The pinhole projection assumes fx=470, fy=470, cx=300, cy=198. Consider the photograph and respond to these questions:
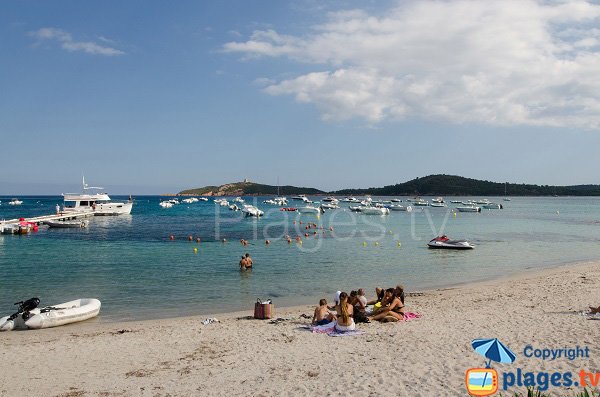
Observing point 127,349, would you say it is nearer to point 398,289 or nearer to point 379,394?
point 379,394

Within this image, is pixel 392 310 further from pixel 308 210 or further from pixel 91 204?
pixel 308 210

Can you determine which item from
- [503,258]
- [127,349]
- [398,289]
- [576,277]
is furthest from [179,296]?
[503,258]

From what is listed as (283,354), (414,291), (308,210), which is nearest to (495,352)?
(283,354)

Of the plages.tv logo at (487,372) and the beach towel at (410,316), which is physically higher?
the plages.tv logo at (487,372)

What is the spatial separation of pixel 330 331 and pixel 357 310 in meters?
1.64

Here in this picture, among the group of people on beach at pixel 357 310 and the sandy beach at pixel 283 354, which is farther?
the group of people on beach at pixel 357 310

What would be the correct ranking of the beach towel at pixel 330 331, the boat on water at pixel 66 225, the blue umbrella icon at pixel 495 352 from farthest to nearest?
the boat on water at pixel 66 225
the beach towel at pixel 330 331
the blue umbrella icon at pixel 495 352

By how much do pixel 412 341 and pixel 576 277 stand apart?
52.4 ft

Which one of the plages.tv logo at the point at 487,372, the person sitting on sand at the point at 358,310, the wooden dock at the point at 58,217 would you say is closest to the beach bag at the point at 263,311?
the person sitting on sand at the point at 358,310

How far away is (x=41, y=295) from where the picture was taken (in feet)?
67.4

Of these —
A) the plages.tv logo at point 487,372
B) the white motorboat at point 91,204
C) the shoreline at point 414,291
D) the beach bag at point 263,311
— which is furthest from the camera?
the white motorboat at point 91,204

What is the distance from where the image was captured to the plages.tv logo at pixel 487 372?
8977mm

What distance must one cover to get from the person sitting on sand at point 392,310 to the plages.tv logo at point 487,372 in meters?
4.29

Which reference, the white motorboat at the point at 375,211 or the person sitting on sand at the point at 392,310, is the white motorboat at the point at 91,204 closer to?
the white motorboat at the point at 375,211
